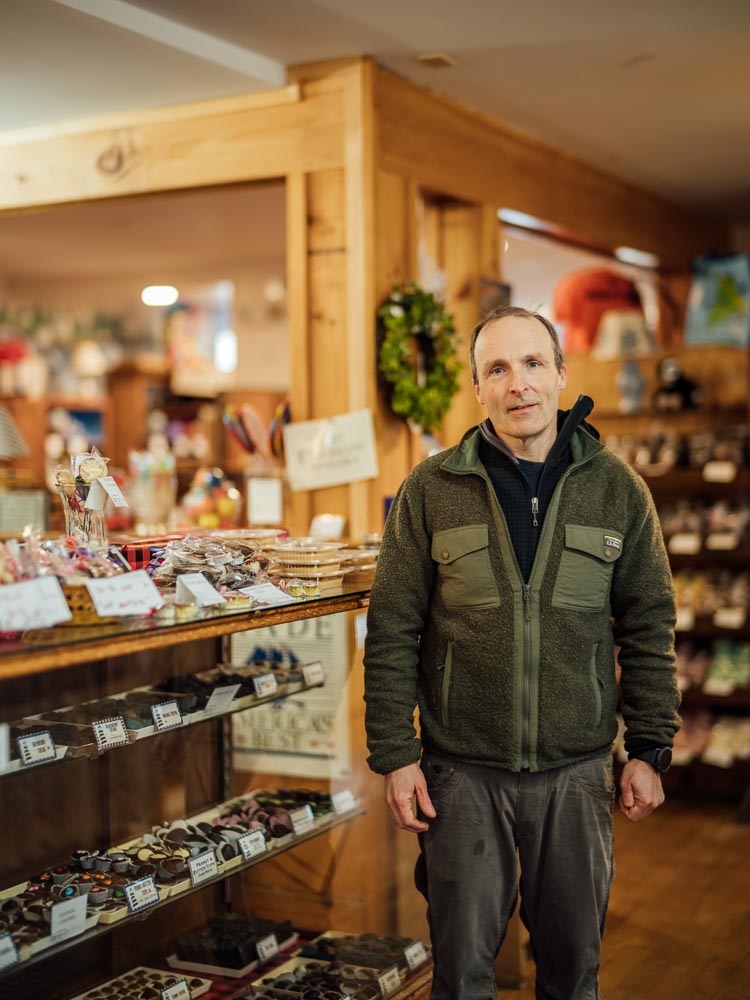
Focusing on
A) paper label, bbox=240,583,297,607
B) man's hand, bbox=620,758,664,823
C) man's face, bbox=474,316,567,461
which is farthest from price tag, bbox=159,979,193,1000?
man's face, bbox=474,316,567,461

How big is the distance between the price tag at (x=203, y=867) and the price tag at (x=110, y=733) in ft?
1.14

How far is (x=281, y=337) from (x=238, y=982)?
23.4ft

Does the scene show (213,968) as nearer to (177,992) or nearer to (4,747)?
(177,992)

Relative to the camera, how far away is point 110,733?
2.45 m

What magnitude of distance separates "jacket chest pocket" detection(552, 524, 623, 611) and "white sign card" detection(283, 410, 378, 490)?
1585 millimetres

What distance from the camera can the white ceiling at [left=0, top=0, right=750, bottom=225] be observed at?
349 centimetres

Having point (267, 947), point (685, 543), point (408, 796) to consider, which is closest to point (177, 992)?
point (267, 947)

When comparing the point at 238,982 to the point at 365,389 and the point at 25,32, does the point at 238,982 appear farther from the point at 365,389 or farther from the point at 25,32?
the point at 25,32

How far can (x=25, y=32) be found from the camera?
138 inches

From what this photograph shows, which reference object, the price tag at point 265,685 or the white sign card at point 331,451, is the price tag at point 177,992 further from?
the white sign card at point 331,451

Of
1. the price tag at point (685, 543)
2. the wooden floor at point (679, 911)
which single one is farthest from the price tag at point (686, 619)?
the wooden floor at point (679, 911)

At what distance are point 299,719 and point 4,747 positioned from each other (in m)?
1.23

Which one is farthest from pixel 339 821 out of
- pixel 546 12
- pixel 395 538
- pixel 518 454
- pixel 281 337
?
pixel 281 337

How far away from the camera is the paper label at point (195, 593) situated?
7.64 feet
